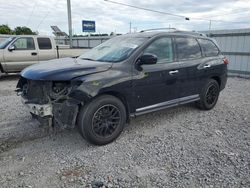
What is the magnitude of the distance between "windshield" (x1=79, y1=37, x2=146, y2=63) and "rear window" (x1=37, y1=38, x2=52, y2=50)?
6355 mm

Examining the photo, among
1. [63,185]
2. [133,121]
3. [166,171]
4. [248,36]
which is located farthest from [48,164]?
[248,36]

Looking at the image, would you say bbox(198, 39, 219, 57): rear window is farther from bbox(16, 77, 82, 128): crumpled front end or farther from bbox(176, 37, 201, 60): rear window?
bbox(16, 77, 82, 128): crumpled front end

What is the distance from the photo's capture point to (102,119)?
3.77 metres

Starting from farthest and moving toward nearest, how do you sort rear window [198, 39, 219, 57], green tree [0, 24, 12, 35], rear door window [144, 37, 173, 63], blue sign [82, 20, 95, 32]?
1. green tree [0, 24, 12, 35]
2. blue sign [82, 20, 95, 32]
3. rear window [198, 39, 219, 57]
4. rear door window [144, 37, 173, 63]

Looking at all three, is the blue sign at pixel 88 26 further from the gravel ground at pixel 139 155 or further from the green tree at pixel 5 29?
the green tree at pixel 5 29

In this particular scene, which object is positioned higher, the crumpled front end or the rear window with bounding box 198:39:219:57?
the rear window with bounding box 198:39:219:57

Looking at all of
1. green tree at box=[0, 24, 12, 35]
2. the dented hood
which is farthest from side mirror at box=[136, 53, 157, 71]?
green tree at box=[0, 24, 12, 35]

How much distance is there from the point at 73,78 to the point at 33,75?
2.26ft

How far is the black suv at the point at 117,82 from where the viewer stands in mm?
3529

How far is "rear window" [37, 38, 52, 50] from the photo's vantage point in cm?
1034

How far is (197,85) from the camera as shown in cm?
515

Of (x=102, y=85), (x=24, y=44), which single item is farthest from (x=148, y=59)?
(x=24, y=44)

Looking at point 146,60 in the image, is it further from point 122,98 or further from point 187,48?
point 187,48

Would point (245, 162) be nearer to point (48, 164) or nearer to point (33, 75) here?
point (48, 164)
